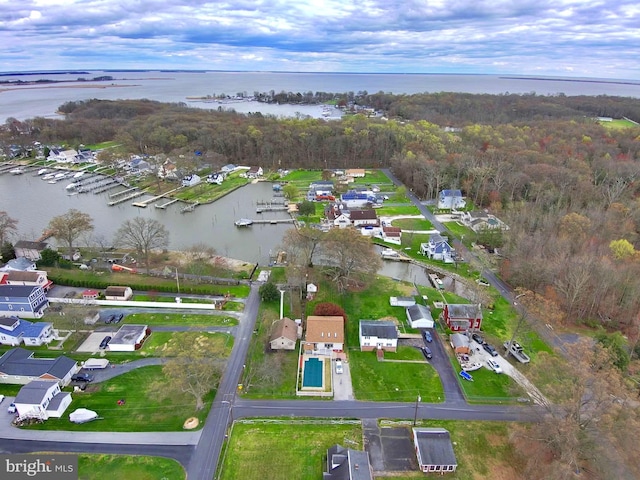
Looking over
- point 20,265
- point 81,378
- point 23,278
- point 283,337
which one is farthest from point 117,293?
point 283,337

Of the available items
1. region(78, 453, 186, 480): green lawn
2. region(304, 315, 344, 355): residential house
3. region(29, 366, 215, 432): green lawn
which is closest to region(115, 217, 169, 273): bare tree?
region(29, 366, 215, 432): green lawn

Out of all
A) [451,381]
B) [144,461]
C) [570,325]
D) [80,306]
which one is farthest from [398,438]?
[80,306]

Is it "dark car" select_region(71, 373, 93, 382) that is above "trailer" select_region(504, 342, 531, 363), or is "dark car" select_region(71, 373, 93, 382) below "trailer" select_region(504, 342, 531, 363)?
below

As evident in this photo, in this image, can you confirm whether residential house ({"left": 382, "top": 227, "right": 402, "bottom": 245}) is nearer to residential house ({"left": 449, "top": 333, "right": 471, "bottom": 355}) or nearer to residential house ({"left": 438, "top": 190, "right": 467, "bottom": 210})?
residential house ({"left": 438, "top": 190, "right": 467, "bottom": 210})

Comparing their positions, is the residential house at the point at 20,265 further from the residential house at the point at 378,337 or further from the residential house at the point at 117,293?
the residential house at the point at 378,337

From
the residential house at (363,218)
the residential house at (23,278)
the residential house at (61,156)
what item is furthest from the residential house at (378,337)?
the residential house at (61,156)

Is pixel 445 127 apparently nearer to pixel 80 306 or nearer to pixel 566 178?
pixel 566 178

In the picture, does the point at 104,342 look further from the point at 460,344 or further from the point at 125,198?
the point at 125,198

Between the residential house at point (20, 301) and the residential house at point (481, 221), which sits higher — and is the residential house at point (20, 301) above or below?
below
